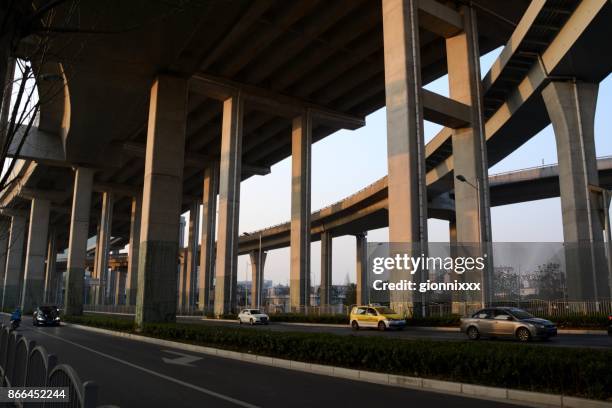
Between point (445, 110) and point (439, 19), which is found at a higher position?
point (439, 19)

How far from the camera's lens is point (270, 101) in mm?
47938

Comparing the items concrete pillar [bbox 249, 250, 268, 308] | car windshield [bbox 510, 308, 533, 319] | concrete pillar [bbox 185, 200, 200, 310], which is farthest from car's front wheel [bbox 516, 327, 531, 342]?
concrete pillar [bbox 249, 250, 268, 308]

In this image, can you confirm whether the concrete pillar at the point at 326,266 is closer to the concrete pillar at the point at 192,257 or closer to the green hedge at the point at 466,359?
the concrete pillar at the point at 192,257

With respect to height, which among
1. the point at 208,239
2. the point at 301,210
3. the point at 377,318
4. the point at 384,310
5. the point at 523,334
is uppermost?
the point at 301,210

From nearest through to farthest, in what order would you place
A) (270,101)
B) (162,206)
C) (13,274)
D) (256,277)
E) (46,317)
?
(162,206), (46,317), (270,101), (13,274), (256,277)

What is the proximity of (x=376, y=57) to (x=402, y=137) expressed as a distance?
15.2 metres

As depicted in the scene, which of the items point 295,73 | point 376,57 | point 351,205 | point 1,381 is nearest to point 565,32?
point 376,57

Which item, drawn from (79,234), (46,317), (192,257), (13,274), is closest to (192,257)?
(192,257)

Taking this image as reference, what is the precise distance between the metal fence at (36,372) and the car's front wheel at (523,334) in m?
17.7

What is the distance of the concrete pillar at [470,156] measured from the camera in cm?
3266

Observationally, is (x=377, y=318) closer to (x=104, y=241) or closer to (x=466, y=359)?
(x=466, y=359)

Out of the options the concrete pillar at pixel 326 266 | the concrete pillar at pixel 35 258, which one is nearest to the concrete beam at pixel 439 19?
the concrete pillar at pixel 326 266

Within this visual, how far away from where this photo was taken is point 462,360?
36.6ft

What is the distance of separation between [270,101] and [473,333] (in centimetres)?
3242
